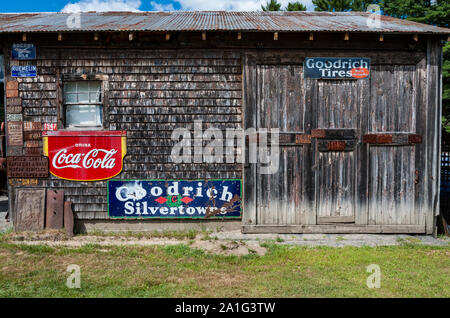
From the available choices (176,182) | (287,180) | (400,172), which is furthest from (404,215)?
(176,182)

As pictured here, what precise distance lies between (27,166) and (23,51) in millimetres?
2321

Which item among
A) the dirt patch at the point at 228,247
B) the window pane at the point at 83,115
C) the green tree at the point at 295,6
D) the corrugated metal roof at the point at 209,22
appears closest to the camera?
the dirt patch at the point at 228,247

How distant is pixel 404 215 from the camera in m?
6.37

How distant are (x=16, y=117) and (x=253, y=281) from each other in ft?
18.5

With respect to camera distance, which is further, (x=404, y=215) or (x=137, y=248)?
(x=404, y=215)

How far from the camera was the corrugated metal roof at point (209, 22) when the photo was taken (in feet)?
19.4

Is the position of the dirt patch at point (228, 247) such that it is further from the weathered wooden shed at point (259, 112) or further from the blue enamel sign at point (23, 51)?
the blue enamel sign at point (23, 51)

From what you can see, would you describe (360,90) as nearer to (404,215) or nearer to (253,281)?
(404,215)

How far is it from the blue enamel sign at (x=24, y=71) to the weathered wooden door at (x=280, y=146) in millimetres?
4342
